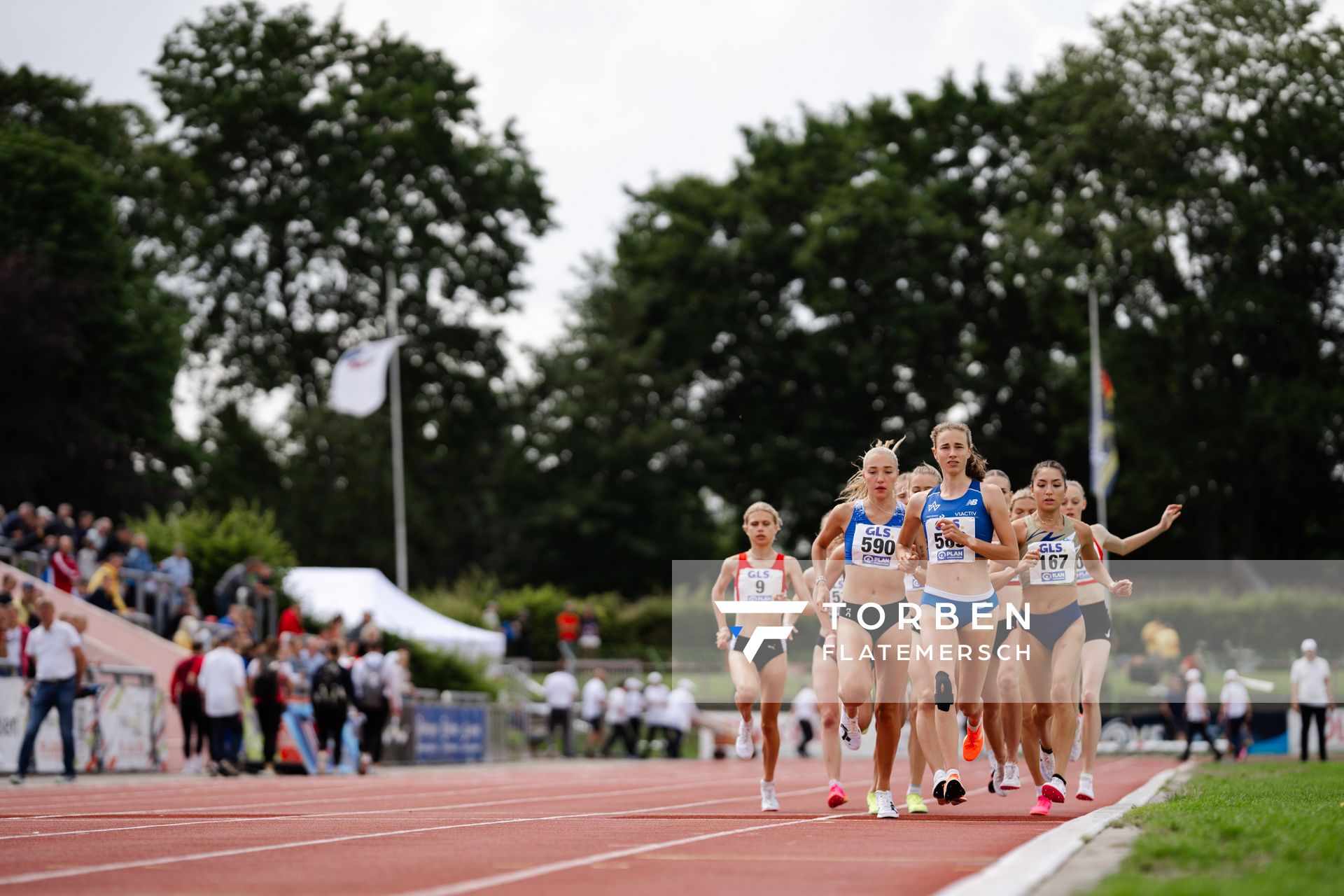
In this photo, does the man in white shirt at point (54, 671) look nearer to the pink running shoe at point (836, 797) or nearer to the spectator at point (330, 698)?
the spectator at point (330, 698)

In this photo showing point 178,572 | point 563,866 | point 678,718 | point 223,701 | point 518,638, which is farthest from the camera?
point 518,638

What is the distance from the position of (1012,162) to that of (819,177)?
21.7ft

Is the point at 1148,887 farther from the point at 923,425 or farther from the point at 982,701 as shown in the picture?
the point at 923,425

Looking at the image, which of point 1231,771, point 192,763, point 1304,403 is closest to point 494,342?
point 1304,403

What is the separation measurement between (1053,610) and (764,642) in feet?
6.82

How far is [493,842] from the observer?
10.0m

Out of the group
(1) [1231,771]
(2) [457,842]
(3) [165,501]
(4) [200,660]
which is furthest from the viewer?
(3) [165,501]

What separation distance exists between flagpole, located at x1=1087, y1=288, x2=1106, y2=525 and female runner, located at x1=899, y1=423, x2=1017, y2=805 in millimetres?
38072

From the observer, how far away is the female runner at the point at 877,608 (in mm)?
12102

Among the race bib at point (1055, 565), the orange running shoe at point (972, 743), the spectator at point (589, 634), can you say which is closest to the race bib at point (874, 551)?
the race bib at point (1055, 565)

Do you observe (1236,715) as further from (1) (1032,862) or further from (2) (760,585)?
(1) (1032,862)

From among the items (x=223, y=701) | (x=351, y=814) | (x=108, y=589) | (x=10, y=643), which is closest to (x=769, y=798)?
(x=351, y=814)

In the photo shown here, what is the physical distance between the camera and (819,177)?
64.1m

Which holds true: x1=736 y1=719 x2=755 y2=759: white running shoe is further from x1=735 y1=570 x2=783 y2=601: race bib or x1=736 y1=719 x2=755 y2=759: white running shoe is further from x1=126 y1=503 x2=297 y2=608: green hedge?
x1=126 y1=503 x2=297 y2=608: green hedge
